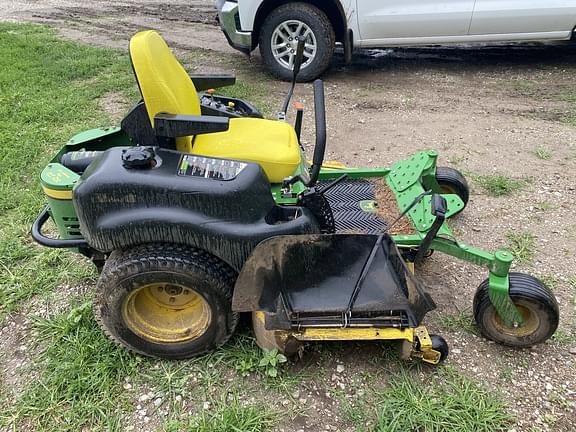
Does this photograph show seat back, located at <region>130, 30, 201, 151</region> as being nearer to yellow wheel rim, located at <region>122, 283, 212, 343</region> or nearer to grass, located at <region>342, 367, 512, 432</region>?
yellow wheel rim, located at <region>122, 283, 212, 343</region>

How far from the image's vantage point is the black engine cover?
2.13 m

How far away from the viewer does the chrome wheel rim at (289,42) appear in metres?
5.57

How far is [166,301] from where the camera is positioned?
8.21ft

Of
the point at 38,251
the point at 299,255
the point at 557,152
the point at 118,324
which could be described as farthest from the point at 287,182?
the point at 557,152

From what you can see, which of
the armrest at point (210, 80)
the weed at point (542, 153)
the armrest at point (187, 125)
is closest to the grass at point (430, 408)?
the armrest at point (187, 125)

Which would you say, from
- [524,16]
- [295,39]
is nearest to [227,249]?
[295,39]

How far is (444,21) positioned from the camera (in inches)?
215

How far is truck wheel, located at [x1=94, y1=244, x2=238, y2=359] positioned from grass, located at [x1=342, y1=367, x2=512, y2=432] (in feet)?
2.33

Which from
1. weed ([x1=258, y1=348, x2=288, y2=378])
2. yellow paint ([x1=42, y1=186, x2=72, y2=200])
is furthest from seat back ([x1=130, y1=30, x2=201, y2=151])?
weed ([x1=258, y1=348, x2=288, y2=378])

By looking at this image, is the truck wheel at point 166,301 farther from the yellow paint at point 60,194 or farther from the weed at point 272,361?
the yellow paint at point 60,194

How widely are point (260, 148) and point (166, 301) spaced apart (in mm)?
864

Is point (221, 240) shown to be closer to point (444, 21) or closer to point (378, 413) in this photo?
point (378, 413)

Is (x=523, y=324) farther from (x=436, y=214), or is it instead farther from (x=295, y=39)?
(x=295, y=39)

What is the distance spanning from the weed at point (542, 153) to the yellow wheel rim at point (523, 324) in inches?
87.4
